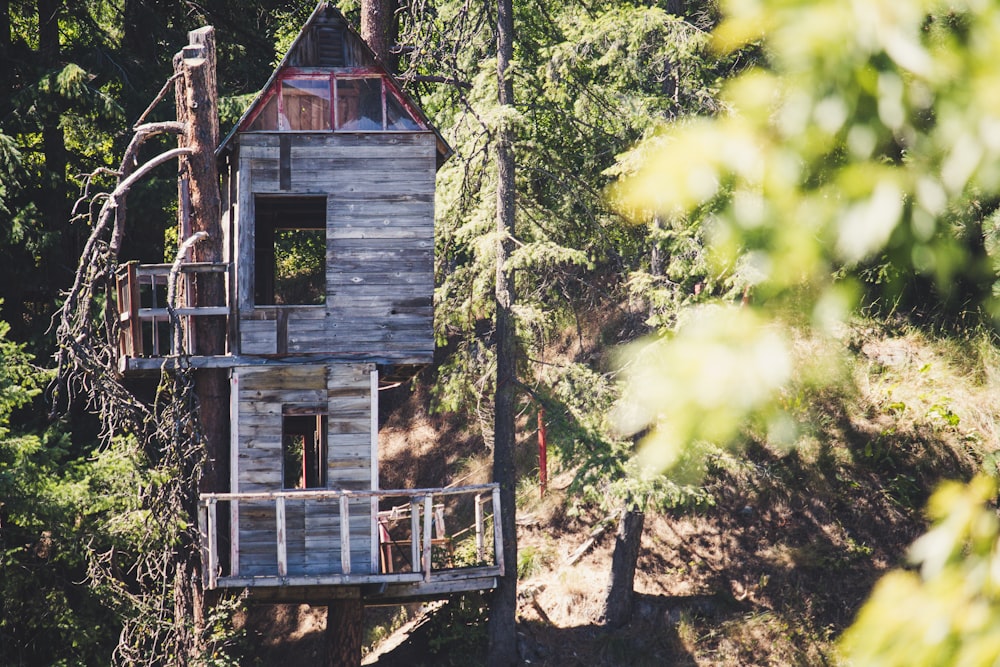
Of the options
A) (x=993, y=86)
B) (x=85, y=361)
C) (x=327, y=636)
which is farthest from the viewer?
(x=327, y=636)

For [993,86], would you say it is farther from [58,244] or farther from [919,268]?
[58,244]

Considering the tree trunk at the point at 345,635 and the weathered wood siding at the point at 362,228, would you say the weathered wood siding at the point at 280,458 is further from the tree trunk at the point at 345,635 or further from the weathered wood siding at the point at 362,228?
the tree trunk at the point at 345,635

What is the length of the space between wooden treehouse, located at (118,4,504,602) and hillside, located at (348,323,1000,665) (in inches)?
172

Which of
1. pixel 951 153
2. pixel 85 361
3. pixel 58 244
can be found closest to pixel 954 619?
pixel 951 153

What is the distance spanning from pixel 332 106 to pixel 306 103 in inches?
15.4

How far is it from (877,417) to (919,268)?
2008cm

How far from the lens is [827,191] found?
2.35m

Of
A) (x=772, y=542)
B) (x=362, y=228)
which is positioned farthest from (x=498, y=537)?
(x=772, y=542)

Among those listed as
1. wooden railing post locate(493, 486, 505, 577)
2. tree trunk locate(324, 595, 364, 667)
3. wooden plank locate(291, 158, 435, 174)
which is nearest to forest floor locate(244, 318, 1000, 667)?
tree trunk locate(324, 595, 364, 667)

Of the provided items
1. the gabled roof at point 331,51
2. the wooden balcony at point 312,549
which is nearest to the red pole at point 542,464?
the wooden balcony at point 312,549

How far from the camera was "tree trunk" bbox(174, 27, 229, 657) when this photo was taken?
1501 centimetres

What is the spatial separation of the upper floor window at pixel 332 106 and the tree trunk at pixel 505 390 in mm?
3013

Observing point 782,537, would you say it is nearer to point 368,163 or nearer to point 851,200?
point 368,163

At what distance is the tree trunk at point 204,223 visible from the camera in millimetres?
15008
